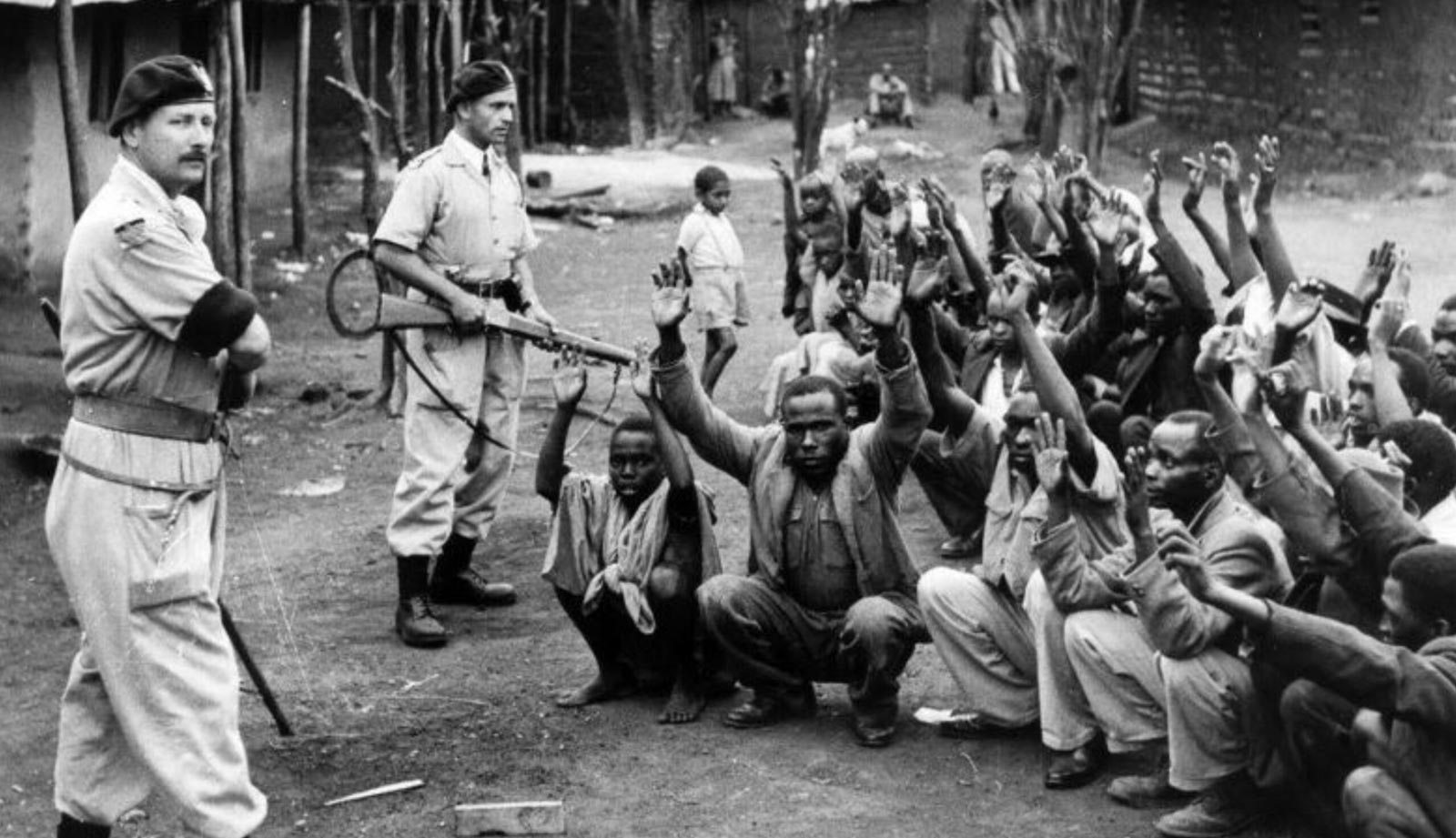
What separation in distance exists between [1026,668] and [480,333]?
8.12ft

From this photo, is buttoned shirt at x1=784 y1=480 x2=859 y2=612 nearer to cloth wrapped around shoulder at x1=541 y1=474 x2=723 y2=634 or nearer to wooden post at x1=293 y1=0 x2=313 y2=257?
cloth wrapped around shoulder at x1=541 y1=474 x2=723 y2=634

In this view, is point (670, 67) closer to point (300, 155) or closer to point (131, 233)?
point (300, 155)

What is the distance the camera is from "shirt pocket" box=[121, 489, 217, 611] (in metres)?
4.75

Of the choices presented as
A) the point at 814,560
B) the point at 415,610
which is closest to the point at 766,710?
the point at 814,560

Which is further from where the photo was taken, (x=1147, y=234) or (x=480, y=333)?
(x=1147, y=234)

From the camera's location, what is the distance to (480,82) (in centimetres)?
732

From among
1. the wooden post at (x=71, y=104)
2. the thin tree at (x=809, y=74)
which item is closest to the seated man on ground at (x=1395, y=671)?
the wooden post at (x=71, y=104)

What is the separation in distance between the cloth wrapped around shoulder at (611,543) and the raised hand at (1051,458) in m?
1.34

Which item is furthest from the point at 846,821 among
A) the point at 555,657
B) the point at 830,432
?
the point at 555,657

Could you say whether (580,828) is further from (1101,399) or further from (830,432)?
(1101,399)

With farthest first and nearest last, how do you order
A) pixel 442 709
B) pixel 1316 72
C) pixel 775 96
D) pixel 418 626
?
pixel 775 96 → pixel 1316 72 → pixel 418 626 → pixel 442 709

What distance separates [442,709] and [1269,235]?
11.3ft

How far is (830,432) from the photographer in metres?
6.13

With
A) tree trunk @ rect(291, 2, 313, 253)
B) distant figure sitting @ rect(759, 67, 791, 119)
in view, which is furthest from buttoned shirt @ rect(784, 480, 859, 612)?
distant figure sitting @ rect(759, 67, 791, 119)
